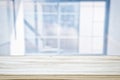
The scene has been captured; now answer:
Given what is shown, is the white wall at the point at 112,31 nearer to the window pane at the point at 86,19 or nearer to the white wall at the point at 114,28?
the white wall at the point at 114,28

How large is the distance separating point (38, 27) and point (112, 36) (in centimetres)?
42

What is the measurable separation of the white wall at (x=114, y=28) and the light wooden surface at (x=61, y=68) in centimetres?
12

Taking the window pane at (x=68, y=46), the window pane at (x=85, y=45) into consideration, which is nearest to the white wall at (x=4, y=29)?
the window pane at (x=68, y=46)

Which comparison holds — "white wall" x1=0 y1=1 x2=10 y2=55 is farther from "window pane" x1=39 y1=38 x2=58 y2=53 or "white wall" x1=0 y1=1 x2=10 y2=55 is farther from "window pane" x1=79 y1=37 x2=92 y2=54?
"window pane" x1=79 y1=37 x2=92 y2=54

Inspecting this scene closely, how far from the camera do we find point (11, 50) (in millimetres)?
819

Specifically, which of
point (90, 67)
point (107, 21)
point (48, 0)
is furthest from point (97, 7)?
point (90, 67)

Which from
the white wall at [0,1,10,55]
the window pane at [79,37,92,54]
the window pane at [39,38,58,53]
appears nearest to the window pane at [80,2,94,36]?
the window pane at [79,37,92,54]

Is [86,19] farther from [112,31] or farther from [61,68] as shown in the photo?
[61,68]

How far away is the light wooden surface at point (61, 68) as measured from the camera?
51cm

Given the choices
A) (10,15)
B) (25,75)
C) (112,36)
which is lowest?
(25,75)

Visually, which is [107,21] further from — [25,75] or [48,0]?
[25,75]

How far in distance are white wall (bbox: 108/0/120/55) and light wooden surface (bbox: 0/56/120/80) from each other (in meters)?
0.12

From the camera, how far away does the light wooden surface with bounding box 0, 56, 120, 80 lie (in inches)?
20.1

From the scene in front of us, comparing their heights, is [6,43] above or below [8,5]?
below
